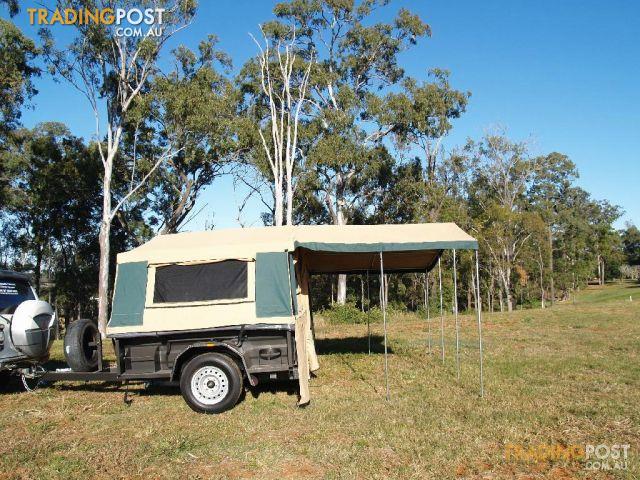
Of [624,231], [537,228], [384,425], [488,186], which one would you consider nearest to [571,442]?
[384,425]

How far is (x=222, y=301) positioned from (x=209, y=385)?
1.14m

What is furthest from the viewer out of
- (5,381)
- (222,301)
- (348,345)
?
(348,345)

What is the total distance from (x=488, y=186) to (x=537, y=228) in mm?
7763

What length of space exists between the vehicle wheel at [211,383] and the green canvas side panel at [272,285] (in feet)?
2.70

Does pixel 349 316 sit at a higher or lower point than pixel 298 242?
lower

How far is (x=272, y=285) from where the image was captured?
752 cm

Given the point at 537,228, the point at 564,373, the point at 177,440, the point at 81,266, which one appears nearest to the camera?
the point at 177,440

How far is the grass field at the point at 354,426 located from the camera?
5.22m

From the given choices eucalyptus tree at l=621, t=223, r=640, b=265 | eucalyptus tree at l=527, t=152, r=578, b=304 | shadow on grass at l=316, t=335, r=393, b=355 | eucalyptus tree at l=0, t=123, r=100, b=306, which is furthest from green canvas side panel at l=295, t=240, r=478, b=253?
eucalyptus tree at l=621, t=223, r=640, b=265

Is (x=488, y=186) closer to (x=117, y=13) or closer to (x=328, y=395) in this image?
(x=117, y=13)

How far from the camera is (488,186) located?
48.2m

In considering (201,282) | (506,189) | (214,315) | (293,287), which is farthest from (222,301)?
(506,189)

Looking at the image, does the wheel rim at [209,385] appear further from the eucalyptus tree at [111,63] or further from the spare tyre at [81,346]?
the eucalyptus tree at [111,63]

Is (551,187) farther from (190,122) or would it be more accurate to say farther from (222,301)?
(222,301)
